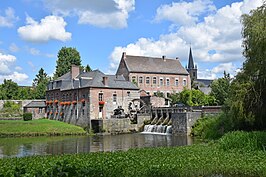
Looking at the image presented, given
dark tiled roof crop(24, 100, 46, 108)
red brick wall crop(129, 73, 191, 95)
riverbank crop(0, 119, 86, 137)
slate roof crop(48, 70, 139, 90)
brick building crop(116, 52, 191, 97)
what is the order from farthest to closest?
red brick wall crop(129, 73, 191, 95) → brick building crop(116, 52, 191, 97) → dark tiled roof crop(24, 100, 46, 108) → slate roof crop(48, 70, 139, 90) → riverbank crop(0, 119, 86, 137)

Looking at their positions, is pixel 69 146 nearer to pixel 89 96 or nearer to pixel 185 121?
pixel 185 121

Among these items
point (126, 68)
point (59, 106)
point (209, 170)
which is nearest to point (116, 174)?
point (209, 170)

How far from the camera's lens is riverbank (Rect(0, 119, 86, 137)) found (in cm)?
3269

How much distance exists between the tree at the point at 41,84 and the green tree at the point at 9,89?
4.20 m

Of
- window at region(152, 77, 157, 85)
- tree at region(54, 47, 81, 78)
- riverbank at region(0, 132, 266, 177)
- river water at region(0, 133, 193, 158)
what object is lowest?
river water at region(0, 133, 193, 158)

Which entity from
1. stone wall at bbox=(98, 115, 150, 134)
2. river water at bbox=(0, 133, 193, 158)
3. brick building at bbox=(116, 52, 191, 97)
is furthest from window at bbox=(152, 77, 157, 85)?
river water at bbox=(0, 133, 193, 158)

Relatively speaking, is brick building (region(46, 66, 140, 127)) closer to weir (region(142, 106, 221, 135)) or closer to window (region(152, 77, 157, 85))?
weir (region(142, 106, 221, 135))

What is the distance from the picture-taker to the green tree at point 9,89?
2286 inches

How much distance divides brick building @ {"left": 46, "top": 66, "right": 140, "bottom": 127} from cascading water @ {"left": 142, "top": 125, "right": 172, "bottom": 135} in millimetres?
4612

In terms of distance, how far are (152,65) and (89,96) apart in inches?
820

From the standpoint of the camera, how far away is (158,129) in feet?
115

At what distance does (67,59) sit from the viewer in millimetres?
62406

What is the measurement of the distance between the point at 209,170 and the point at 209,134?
13.8 meters

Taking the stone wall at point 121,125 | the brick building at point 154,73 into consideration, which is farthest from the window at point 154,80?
the stone wall at point 121,125
